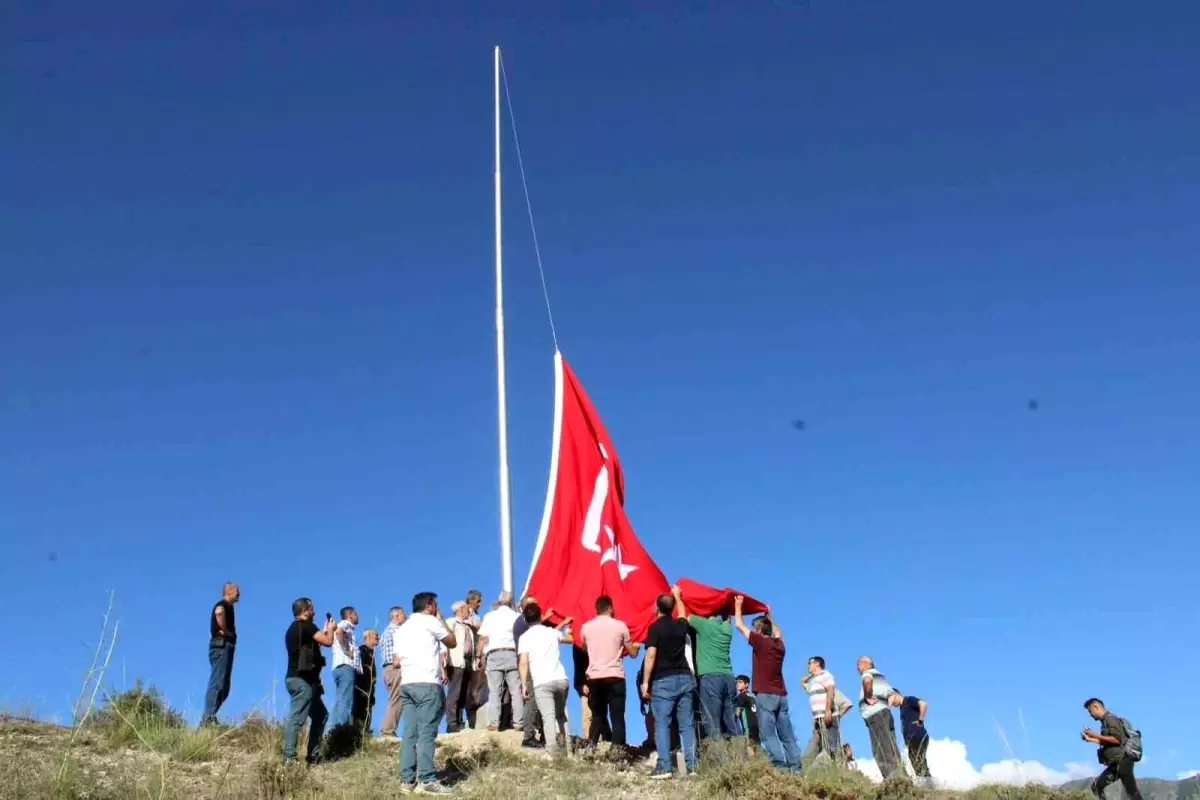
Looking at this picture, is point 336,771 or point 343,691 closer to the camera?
point 336,771

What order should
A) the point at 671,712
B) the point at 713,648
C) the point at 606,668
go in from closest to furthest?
the point at 671,712 → the point at 606,668 → the point at 713,648

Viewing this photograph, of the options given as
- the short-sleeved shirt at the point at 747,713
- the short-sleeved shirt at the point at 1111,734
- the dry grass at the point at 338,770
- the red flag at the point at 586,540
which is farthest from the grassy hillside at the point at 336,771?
the red flag at the point at 586,540

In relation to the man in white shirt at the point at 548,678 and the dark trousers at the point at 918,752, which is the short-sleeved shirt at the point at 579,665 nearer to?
the man in white shirt at the point at 548,678

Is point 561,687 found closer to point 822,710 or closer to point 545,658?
point 545,658

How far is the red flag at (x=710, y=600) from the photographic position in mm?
16703

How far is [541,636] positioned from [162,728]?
4155 millimetres

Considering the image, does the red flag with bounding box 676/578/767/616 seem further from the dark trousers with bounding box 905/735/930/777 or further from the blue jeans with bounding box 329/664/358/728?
the blue jeans with bounding box 329/664/358/728

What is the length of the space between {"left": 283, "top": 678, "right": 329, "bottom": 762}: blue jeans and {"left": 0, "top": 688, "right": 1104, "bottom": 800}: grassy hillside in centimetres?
27

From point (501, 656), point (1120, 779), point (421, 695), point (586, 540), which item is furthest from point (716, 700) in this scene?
point (586, 540)

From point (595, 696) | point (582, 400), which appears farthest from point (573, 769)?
point (582, 400)

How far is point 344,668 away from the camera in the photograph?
13.7 meters

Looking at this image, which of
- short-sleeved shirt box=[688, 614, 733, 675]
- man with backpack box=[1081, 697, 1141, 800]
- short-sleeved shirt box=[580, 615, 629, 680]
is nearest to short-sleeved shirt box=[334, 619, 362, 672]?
short-sleeved shirt box=[580, 615, 629, 680]

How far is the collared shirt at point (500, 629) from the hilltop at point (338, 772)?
104 centimetres

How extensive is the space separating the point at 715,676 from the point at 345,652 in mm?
4232
